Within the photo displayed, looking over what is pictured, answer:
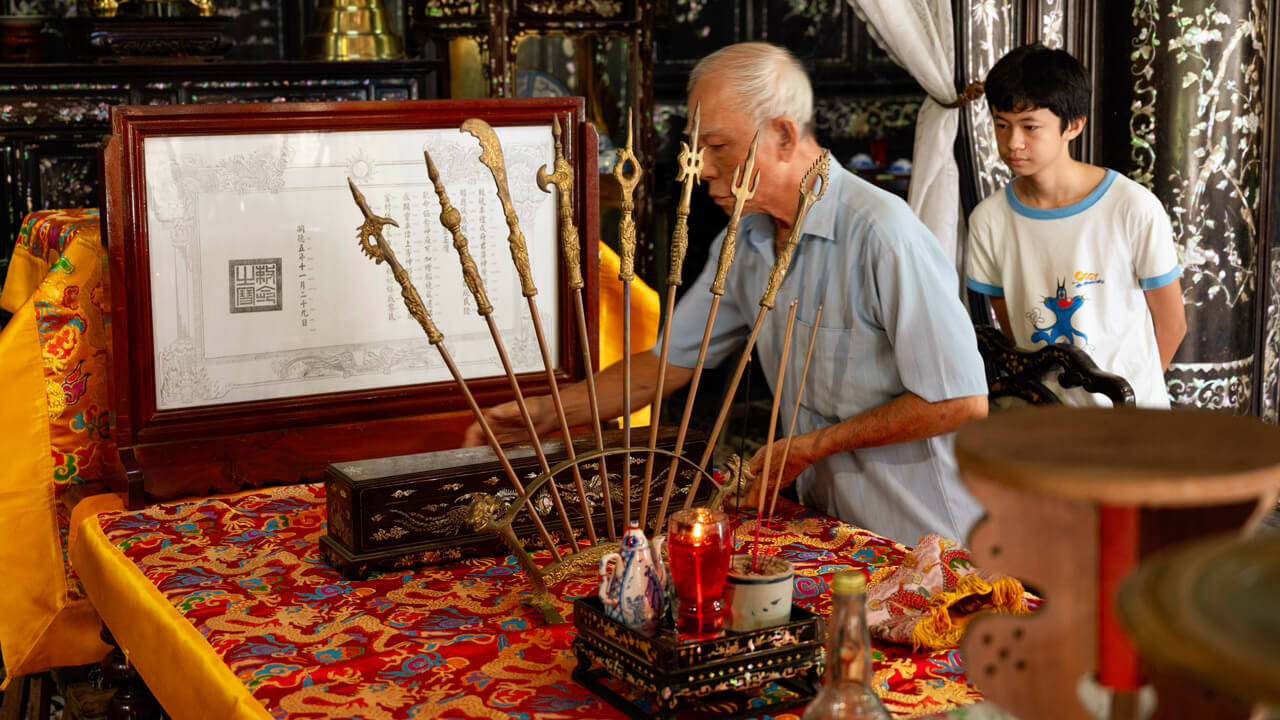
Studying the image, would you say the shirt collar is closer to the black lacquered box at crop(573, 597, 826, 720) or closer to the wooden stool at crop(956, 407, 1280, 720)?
the black lacquered box at crop(573, 597, 826, 720)

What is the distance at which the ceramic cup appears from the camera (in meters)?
1.15

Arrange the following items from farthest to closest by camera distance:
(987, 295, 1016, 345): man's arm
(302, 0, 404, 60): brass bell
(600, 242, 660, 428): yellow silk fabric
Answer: (302, 0, 404, 60): brass bell < (987, 295, 1016, 345): man's arm < (600, 242, 660, 428): yellow silk fabric

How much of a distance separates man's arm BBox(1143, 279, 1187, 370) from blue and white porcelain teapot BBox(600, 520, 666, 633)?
2303 mm

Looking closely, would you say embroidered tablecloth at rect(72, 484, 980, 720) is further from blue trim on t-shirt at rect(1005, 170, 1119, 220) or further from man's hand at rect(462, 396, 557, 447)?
blue trim on t-shirt at rect(1005, 170, 1119, 220)

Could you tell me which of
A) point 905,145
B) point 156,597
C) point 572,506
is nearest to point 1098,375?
point 572,506

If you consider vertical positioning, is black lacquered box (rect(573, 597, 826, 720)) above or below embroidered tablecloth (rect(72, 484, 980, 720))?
above

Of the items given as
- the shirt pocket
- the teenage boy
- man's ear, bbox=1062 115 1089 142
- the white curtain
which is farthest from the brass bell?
the shirt pocket

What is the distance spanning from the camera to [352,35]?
4469 mm

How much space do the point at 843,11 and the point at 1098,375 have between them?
12.4 feet

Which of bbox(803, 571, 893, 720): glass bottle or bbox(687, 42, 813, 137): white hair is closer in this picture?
bbox(803, 571, 893, 720): glass bottle

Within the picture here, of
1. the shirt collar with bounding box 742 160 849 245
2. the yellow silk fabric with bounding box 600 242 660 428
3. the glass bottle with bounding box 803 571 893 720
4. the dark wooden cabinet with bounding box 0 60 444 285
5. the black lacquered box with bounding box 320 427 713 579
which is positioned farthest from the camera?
the dark wooden cabinet with bounding box 0 60 444 285

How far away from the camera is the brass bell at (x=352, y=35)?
4.47m

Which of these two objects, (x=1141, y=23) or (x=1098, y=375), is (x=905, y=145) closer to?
(x=1141, y=23)

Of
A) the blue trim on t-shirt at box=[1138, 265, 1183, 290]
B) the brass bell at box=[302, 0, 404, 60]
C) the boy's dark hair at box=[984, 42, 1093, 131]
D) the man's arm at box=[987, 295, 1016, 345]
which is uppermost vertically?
the brass bell at box=[302, 0, 404, 60]
